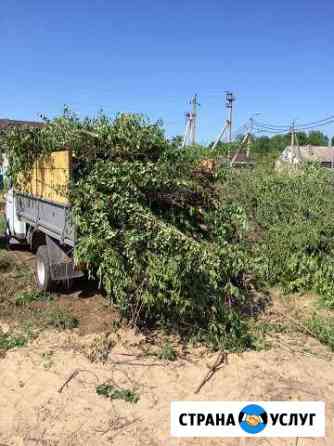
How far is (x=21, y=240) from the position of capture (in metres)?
8.03

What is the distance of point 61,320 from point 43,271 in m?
1.07

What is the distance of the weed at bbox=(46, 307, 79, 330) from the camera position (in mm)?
5257

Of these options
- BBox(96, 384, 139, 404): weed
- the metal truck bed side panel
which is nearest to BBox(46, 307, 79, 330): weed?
the metal truck bed side panel

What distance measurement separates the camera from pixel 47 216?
5977 mm

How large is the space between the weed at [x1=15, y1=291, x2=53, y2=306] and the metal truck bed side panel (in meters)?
0.96

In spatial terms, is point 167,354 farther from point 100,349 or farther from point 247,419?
point 247,419

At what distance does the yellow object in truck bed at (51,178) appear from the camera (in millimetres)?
5083

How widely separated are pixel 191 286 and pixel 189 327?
2.17 ft

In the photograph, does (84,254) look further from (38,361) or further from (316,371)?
(316,371)

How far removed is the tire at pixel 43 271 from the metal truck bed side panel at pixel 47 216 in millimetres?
337

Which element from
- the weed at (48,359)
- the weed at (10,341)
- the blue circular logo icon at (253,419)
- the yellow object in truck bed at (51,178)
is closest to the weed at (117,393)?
the weed at (48,359)

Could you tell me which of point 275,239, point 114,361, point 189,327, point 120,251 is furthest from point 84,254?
point 275,239

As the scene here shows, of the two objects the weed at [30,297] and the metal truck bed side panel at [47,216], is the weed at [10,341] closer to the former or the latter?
the weed at [30,297]

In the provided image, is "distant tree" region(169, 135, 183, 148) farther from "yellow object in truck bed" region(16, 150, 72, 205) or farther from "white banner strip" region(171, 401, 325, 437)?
"white banner strip" region(171, 401, 325, 437)
